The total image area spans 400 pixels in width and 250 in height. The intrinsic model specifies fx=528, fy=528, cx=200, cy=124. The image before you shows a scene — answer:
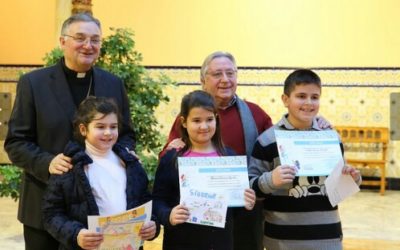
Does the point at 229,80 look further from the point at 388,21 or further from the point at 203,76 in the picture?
the point at 388,21

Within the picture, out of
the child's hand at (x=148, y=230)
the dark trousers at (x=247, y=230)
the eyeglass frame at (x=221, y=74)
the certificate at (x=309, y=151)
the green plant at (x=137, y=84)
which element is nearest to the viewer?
the child's hand at (x=148, y=230)

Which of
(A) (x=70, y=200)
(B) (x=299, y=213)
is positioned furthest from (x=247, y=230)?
(A) (x=70, y=200)

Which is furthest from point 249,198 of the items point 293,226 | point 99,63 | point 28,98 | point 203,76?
point 99,63

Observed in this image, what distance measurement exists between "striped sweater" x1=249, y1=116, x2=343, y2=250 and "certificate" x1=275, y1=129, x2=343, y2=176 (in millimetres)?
88

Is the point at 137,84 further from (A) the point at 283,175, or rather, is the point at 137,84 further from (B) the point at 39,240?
(A) the point at 283,175

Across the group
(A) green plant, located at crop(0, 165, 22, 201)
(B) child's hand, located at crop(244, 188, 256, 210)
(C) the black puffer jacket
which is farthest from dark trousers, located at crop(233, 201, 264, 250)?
(A) green plant, located at crop(0, 165, 22, 201)

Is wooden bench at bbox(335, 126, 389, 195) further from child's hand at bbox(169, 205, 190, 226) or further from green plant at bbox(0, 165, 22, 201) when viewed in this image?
child's hand at bbox(169, 205, 190, 226)

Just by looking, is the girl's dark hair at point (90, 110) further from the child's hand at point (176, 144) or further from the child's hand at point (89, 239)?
the child's hand at point (89, 239)

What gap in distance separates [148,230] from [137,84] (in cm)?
205

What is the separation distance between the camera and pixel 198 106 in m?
2.10

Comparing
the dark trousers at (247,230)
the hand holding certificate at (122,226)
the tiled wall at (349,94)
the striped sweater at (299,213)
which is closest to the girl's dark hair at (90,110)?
the hand holding certificate at (122,226)

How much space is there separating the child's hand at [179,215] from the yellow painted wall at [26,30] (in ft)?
19.0

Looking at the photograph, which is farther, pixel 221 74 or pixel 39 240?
pixel 221 74

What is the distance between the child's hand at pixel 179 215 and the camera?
198 cm
